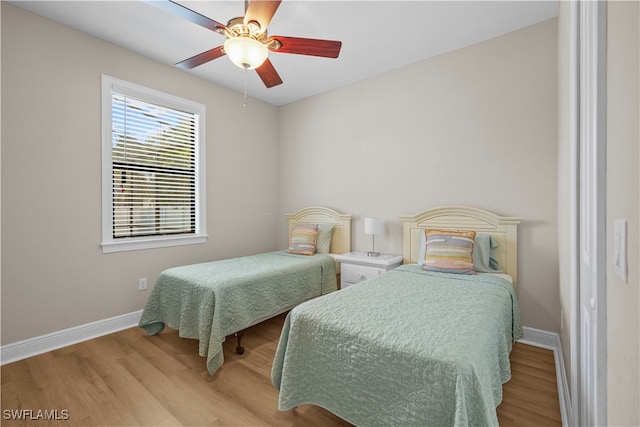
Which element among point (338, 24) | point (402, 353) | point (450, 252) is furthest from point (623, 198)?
point (338, 24)

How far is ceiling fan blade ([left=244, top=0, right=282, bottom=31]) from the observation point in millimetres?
1673

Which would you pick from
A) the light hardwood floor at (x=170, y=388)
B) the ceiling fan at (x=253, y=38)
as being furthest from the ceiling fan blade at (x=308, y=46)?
the light hardwood floor at (x=170, y=388)

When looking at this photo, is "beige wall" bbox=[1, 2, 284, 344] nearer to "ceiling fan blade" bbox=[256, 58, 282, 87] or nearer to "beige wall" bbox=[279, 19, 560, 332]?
"ceiling fan blade" bbox=[256, 58, 282, 87]

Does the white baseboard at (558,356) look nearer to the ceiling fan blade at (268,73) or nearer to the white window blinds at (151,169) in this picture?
the ceiling fan blade at (268,73)

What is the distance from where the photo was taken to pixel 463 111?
2953 mm

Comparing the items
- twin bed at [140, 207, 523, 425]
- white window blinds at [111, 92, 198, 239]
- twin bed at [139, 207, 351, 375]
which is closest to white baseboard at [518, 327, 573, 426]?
twin bed at [140, 207, 523, 425]

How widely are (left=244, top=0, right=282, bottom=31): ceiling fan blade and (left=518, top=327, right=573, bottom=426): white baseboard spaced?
2.71 metres

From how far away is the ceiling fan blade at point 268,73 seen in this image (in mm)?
2197

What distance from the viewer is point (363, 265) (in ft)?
10.3

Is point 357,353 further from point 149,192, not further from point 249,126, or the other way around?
point 249,126

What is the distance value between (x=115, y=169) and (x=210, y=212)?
1101mm

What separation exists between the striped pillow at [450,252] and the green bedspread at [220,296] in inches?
46.8

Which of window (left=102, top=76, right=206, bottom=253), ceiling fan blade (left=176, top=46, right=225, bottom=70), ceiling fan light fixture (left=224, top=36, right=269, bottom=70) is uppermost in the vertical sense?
ceiling fan blade (left=176, top=46, right=225, bottom=70)

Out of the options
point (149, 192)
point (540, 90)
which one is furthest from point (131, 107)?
point (540, 90)
